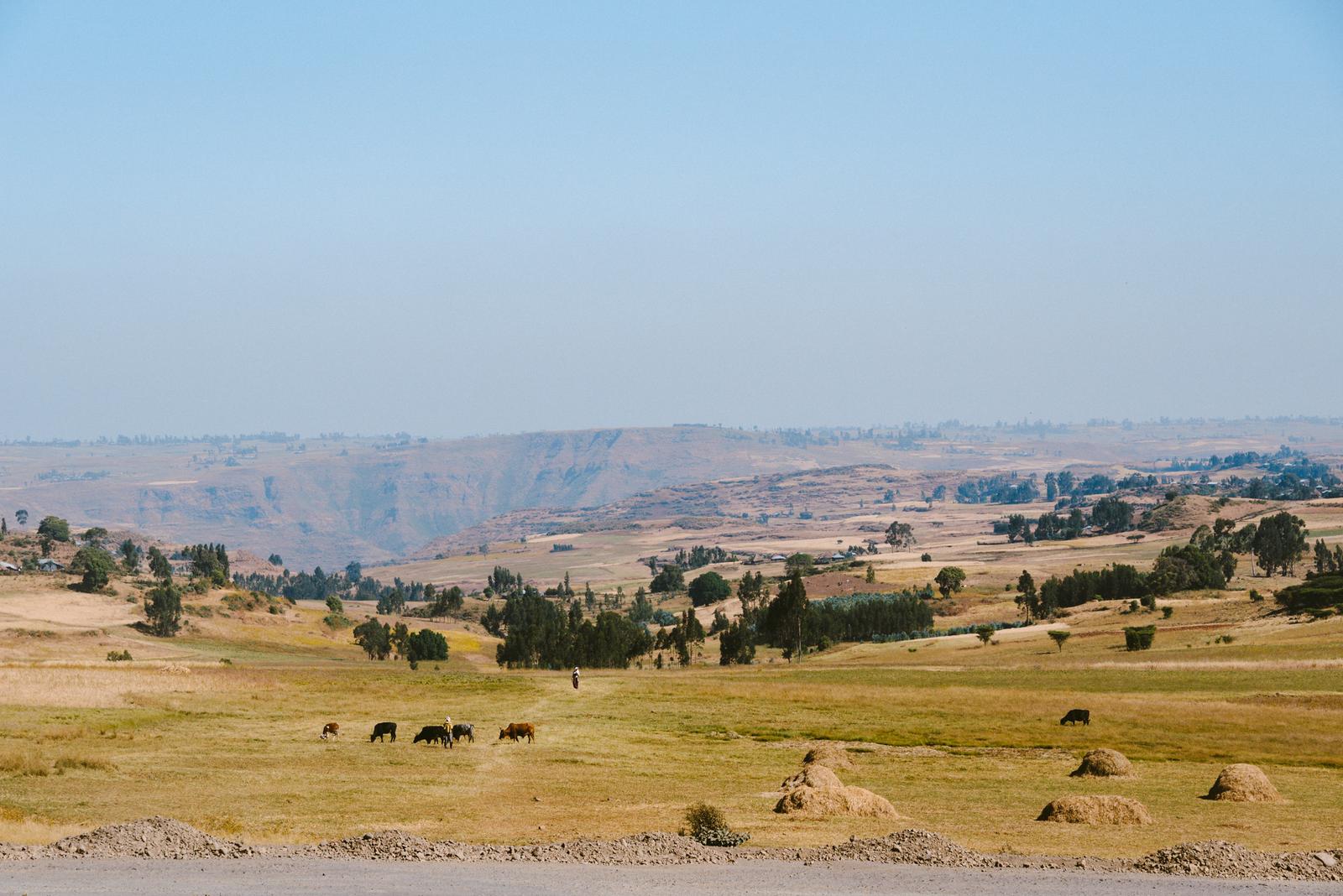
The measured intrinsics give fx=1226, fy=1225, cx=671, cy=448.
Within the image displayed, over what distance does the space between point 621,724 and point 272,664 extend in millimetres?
62680

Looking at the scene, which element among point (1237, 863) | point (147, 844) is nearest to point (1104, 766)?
point (1237, 863)

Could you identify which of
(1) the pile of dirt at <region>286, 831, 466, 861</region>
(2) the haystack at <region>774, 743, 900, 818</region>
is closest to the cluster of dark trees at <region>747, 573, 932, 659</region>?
(2) the haystack at <region>774, 743, 900, 818</region>

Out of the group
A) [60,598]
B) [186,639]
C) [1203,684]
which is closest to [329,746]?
[1203,684]

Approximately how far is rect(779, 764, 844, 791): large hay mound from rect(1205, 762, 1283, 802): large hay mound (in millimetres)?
13530

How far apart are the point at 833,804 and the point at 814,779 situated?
2213 millimetres

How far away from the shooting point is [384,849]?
29.5 m

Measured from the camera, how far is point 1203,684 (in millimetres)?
88000

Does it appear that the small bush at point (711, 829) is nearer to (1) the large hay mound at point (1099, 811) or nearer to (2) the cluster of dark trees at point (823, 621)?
(1) the large hay mound at point (1099, 811)

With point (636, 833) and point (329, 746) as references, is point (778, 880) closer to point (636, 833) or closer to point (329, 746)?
point (636, 833)

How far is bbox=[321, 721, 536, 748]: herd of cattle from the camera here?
55.1 metres

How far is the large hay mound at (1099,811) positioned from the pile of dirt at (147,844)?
74.9 ft

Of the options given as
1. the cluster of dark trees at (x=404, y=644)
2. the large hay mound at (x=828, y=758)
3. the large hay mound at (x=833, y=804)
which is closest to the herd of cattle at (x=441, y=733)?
the large hay mound at (x=828, y=758)

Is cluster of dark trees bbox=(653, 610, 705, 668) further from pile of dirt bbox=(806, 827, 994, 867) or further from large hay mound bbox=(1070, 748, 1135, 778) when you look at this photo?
pile of dirt bbox=(806, 827, 994, 867)

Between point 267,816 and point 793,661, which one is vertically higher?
point 267,816
